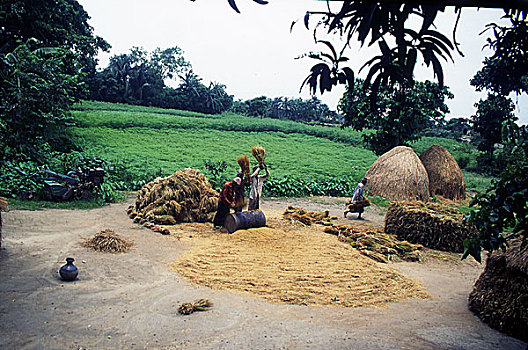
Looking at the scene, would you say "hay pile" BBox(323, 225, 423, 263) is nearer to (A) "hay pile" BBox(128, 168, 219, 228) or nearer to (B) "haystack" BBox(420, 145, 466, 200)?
(A) "hay pile" BBox(128, 168, 219, 228)

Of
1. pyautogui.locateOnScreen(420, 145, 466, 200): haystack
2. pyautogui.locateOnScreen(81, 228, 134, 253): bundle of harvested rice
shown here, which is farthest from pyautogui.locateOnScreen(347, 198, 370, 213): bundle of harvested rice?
pyautogui.locateOnScreen(420, 145, 466, 200): haystack

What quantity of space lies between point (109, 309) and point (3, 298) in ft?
4.23

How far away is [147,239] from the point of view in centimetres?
793

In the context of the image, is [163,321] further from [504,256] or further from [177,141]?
[177,141]

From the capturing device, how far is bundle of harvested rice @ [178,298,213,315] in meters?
4.59

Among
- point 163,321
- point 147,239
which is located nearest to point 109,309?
point 163,321

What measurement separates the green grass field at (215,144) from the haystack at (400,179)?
3.05m

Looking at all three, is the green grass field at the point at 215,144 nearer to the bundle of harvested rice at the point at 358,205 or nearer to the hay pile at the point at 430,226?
the bundle of harvested rice at the point at 358,205

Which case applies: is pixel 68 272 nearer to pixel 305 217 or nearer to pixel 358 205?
pixel 305 217

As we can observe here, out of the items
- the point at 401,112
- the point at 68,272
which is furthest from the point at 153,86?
the point at 68,272

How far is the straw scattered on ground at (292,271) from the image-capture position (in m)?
5.50

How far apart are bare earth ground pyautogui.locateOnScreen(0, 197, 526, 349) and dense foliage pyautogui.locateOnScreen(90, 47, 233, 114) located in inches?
1226

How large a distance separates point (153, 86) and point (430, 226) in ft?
115

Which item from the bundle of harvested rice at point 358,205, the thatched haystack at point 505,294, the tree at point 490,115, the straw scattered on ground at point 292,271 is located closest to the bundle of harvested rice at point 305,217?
the bundle of harvested rice at point 358,205
